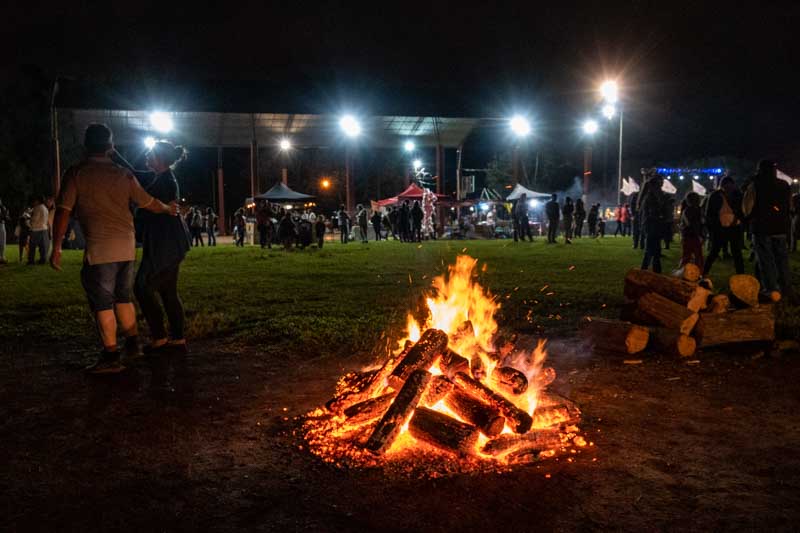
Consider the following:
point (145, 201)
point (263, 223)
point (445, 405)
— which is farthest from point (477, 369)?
point (263, 223)

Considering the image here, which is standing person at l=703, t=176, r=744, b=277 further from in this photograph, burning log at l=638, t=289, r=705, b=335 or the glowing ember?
the glowing ember

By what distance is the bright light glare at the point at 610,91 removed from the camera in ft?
105

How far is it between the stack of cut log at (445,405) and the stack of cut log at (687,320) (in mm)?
1969

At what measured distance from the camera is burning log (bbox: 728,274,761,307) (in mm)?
6258

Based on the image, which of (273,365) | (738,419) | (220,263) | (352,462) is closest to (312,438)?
A: (352,462)

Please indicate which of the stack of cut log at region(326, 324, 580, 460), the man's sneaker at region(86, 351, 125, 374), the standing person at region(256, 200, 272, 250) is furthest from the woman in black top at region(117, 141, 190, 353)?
the standing person at region(256, 200, 272, 250)

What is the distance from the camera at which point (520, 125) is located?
34.8 meters

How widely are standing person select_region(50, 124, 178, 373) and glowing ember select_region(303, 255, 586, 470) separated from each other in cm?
231

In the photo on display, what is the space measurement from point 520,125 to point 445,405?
107 feet

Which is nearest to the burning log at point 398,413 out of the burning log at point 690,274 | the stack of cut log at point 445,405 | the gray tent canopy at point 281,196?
the stack of cut log at point 445,405

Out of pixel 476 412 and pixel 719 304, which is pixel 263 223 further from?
pixel 476 412

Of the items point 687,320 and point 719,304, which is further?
point 719,304

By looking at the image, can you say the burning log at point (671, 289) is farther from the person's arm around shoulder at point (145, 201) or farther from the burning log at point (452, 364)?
the person's arm around shoulder at point (145, 201)

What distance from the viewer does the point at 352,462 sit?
3617mm
